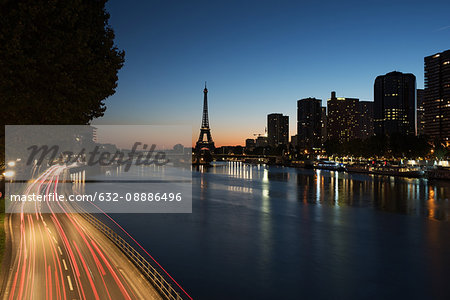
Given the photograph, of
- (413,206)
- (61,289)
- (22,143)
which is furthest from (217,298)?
(413,206)

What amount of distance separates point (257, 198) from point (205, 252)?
115ft

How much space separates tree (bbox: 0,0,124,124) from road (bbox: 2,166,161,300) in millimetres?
7619

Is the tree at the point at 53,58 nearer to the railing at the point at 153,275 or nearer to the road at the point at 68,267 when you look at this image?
the road at the point at 68,267

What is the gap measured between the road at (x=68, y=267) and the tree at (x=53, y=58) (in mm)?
7619

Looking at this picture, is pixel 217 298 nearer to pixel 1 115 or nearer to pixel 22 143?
pixel 1 115

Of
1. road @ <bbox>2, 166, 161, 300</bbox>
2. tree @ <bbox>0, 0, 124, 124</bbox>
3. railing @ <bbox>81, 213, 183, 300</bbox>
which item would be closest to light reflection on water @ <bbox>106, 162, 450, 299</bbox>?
railing @ <bbox>81, 213, 183, 300</bbox>

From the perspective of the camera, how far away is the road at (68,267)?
48.6ft

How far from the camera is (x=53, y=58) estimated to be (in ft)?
60.7

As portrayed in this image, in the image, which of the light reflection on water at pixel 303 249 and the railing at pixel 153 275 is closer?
the railing at pixel 153 275

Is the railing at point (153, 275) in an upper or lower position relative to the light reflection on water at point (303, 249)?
upper

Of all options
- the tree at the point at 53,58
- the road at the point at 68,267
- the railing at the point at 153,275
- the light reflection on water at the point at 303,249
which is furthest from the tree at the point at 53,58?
the light reflection on water at the point at 303,249

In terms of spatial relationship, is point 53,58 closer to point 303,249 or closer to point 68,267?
point 68,267

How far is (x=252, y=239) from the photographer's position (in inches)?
1259

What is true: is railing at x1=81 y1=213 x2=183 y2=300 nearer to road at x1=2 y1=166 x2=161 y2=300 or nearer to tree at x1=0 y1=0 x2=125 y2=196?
road at x1=2 y1=166 x2=161 y2=300
